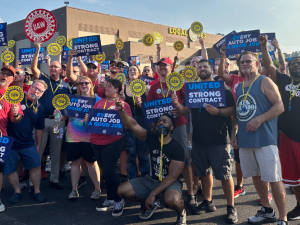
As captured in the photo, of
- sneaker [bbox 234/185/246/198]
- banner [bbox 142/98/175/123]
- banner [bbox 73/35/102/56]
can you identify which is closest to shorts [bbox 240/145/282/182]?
sneaker [bbox 234/185/246/198]

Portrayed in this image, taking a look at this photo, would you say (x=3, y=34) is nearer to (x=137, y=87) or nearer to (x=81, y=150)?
(x=81, y=150)

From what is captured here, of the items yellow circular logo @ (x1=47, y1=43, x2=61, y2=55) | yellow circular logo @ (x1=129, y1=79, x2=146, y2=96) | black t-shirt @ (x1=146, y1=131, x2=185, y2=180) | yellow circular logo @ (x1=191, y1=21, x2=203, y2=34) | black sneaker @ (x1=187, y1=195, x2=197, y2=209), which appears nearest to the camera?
black t-shirt @ (x1=146, y1=131, x2=185, y2=180)

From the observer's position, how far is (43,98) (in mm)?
5480

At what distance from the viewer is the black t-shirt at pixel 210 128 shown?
4.05m

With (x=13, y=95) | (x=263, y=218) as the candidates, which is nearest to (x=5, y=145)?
(x=13, y=95)

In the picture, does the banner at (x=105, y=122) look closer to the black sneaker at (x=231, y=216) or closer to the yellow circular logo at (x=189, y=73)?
the yellow circular logo at (x=189, y=73)

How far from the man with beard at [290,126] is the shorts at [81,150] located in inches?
122

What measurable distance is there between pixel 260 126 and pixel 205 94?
0.92 m

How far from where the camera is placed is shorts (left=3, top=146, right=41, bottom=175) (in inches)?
181

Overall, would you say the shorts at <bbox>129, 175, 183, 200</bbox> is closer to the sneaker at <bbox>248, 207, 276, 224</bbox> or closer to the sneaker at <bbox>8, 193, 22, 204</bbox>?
the sneaker at <bbox>248, 207, 276, 224</bbox>

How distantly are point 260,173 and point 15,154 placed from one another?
3.98m

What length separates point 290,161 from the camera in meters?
3.97

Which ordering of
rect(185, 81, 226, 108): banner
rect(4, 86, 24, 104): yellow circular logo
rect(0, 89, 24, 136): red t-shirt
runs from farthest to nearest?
rect(0, 89, 24, 136): red t-shirt → rect(4, 86, 24, 104): yellow circular logo → rect(185, 81, 226, 108): banner

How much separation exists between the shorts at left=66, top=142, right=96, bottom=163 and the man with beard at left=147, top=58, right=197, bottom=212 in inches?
54.3
